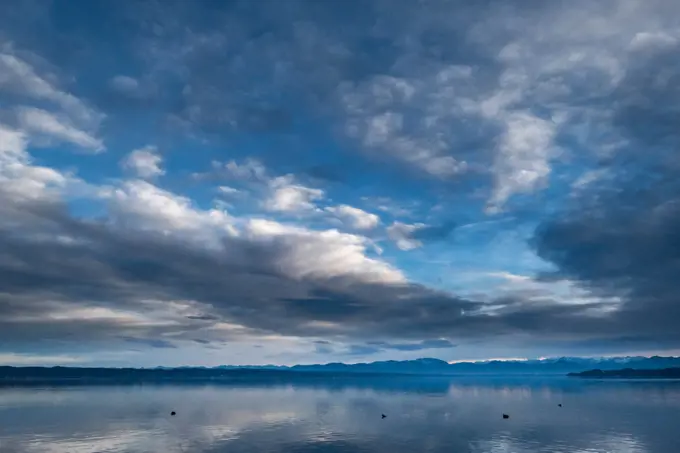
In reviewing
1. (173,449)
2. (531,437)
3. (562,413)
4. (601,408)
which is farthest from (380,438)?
(601,408)

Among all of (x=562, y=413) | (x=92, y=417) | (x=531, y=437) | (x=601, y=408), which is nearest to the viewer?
(x=531, y=437)

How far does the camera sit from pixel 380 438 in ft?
175

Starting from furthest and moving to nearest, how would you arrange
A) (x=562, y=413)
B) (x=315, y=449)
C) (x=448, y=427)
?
(x=562, y=413)
(x=448, y=427)
(x=315, y=449)

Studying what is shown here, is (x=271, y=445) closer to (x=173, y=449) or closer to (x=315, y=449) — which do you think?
(x=315, y=449)

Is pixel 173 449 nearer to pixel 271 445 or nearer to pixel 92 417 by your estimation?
pixel 271 445

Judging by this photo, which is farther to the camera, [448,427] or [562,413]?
[562,413]

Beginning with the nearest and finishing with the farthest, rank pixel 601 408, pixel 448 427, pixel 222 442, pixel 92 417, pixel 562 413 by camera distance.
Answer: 1. pixel 222 442
2. pixel 448 427
3. pixel 92 417
4. pixel 562 413
5. pixel 601 408

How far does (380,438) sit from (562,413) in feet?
131

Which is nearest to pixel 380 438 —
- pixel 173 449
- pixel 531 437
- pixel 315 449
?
pixel 315 449

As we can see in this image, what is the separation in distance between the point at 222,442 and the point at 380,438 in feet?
49.9

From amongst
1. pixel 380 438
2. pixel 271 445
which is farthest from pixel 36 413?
pixel 380 438

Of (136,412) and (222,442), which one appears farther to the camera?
(136,412)

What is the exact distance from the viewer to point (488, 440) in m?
51.7

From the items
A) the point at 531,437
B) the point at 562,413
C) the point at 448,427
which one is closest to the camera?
the point at 531,437
